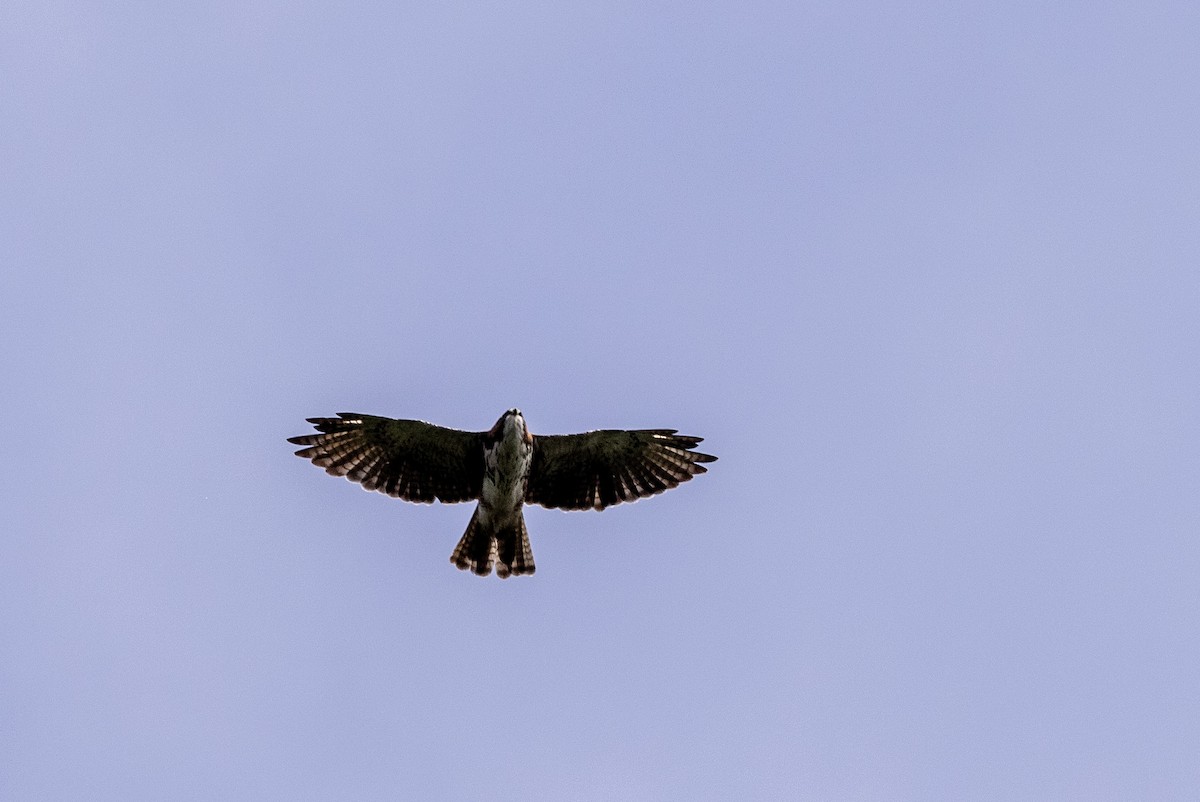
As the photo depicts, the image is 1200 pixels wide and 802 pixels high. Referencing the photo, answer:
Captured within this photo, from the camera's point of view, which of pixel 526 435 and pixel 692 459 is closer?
pixel 526 435

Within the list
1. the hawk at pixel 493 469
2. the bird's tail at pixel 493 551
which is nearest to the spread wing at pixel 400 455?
the hawk at pixel 493 469

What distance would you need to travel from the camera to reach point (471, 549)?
2234 cm

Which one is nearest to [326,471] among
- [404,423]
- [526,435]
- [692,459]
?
[404,423]

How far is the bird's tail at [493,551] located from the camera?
2217cm

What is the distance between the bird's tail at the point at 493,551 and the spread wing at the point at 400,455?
0.61 meters

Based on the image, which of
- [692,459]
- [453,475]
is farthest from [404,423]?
[692,459]

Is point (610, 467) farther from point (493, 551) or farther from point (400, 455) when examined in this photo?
point (400, 455)

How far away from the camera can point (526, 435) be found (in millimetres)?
20625

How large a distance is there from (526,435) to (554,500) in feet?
5.27

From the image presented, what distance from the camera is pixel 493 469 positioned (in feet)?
68.8

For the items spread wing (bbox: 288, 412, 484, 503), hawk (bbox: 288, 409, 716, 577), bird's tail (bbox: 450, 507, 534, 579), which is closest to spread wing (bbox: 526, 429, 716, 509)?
hawk (bbox: 288, 409, 716, 577)

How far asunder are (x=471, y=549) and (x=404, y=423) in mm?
2201

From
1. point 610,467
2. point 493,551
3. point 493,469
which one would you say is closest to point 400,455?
point 493,469

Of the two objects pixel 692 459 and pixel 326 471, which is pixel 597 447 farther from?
pixel 326 471
